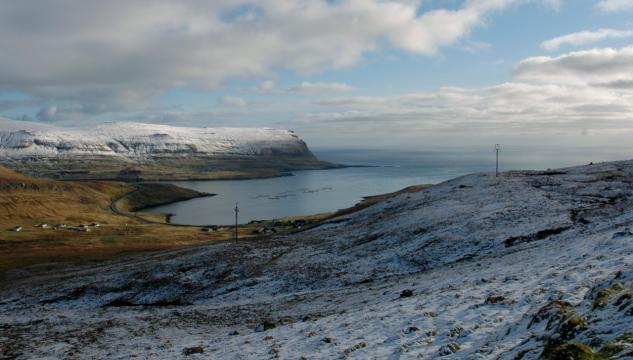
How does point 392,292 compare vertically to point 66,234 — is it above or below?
above

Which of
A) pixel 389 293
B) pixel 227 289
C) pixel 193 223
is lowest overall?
pixel 193 223

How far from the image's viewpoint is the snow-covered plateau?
49.5 feet

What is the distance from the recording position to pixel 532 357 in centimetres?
1098

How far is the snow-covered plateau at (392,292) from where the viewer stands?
49.5ft

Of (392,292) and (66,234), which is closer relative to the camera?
(392,292)

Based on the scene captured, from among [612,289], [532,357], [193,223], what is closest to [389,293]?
[612,289]

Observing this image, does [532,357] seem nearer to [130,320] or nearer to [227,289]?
[130,320]

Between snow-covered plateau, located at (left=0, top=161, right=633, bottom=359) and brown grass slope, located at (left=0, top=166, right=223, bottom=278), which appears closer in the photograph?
snow-covered plateau, located at (left=0, top=161, right=633, bottom=359)

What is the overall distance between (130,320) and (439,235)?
28.4 meters

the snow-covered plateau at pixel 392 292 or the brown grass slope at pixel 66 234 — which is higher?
the snow-covered plateau at pixel 392 292

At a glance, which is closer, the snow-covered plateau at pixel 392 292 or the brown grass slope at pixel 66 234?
the snow-covered plateau at pixel 392 292

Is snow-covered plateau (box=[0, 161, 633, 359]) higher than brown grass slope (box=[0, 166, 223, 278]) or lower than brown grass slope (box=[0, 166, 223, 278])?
higher

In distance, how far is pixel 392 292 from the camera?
2830 cm

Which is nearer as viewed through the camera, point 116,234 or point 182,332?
point 182,332
